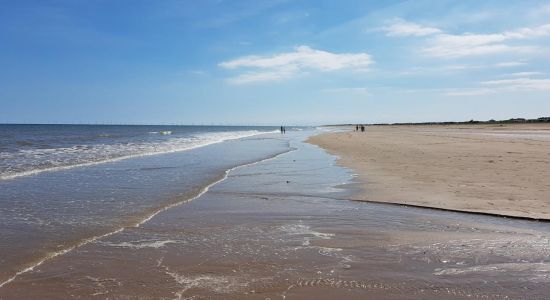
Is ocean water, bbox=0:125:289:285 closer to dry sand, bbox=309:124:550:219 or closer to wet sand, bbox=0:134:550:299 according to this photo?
wet sand, bbox=0:134:550:299

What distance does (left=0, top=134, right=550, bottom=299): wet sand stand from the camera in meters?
4.94

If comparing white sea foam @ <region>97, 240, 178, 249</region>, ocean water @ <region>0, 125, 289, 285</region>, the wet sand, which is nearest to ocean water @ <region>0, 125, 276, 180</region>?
ocean water @ <region>0, 125, 289, 285</region>

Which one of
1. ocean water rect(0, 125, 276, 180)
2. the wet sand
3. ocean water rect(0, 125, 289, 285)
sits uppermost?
ocean water rect(0, 125, 276, 180)

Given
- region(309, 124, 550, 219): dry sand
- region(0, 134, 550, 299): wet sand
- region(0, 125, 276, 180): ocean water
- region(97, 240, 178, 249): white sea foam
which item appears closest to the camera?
region(0, 134, 550, 299): wet sand

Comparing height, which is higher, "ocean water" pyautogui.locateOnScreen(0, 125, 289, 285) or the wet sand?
"ocean water" pyautogui.locateOnScreen(0, 125, 289, 285)

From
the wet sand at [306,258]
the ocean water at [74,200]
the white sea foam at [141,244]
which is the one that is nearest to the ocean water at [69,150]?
the ocean water at [74,200]

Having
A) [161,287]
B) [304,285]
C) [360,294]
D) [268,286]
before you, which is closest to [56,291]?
[161,287]

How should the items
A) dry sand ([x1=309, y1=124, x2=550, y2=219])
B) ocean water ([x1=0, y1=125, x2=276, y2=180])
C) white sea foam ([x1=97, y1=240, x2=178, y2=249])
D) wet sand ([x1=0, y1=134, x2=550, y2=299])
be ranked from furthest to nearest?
1. ocean water ([x1=0, y1=125, x2=276, y2=180])
2. dry sand ([x1=309, y1=124, x2=550, y2=219])
3. white sea foam ([x1=97, y1=240, x2=178, y2=249])
4. wet sand ([x1=0, y1=134, x2=550, y2=299])

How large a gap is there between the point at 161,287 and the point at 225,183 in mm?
9210

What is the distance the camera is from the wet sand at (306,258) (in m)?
4.94

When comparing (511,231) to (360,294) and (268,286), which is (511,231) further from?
(268,286)

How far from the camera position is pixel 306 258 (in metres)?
6.16

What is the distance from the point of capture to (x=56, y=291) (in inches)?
193

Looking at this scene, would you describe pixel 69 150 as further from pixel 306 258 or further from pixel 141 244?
pixel 306 258
